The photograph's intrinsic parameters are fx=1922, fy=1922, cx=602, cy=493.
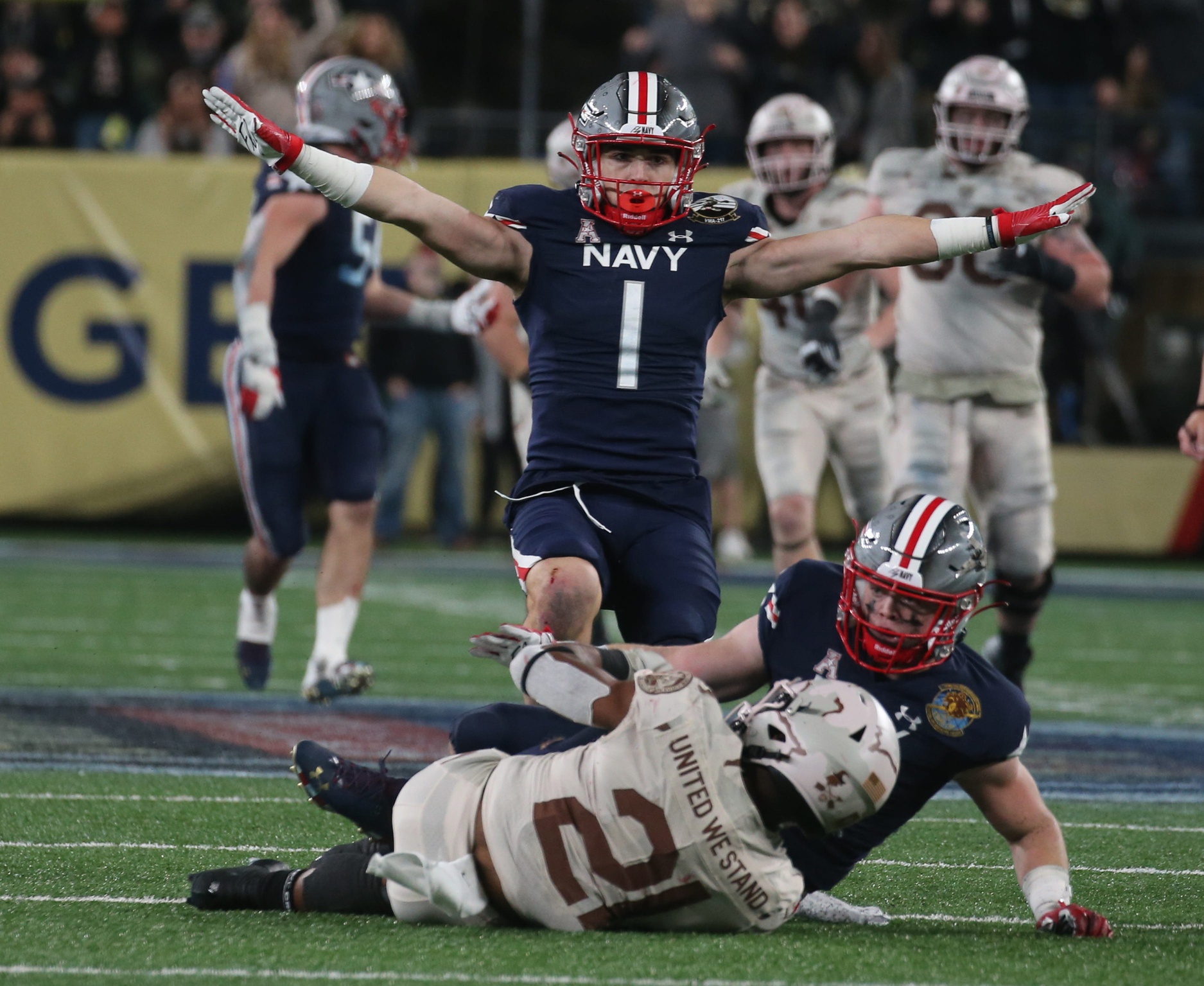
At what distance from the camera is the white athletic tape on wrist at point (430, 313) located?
6.73 metres

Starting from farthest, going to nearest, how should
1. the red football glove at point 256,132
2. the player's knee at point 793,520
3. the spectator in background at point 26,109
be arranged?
the spectator in background at point 26,109, the player's knee at point 793,520, the red football glove at point 256,132

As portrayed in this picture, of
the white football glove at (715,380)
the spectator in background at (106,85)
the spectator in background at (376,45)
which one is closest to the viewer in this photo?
the white football glove at (715,380)

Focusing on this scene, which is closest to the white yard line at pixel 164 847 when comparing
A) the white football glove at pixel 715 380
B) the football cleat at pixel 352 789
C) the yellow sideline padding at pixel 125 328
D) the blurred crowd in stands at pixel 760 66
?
the football cleat at pixel 352 789

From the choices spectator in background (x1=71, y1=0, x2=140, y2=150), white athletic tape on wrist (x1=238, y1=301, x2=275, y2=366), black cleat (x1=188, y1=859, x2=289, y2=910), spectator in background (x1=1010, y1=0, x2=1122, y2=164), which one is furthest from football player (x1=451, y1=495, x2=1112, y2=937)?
spectator in background (x1=71, y1=0, x2=140, y2=150)

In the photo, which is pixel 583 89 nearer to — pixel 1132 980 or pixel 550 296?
pixel 550 296

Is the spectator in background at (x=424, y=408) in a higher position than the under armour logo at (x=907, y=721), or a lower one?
lower

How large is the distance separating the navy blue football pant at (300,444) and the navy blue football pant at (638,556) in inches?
88.4

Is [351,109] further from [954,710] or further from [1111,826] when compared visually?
[954,710]

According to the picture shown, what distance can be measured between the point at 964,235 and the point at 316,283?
9.50ft

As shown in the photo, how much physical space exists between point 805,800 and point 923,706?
441 mm

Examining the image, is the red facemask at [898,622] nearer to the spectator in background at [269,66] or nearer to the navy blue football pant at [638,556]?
the navy blue football pant at [638,556]

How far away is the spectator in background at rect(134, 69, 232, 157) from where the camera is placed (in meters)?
12.8

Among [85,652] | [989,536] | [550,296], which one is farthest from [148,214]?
[550,296]

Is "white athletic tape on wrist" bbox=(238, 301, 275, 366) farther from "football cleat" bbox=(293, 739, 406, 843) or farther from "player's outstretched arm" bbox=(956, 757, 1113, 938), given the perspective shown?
"player's outstretched arm" bbox=(956, 757, 1113, 938)
